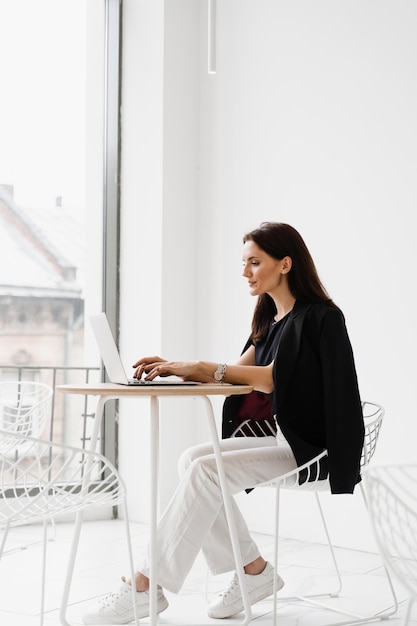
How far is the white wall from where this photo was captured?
11.4 ft

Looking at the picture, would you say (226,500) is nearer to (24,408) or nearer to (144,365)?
(144,365)

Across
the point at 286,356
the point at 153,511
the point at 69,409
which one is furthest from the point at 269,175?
the point at 153,511

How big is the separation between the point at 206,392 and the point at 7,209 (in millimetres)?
2337

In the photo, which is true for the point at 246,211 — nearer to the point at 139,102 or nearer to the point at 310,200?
the point at 310,200

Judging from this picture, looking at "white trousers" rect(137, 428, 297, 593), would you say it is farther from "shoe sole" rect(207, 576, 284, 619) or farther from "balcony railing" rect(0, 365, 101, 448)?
"balcony railing" rect(0, 365, 101, 448)

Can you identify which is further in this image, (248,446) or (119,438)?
(119,438)

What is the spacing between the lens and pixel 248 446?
8.69 feet

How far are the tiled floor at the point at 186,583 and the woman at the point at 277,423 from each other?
5.6 inches

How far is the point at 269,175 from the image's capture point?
3994mm

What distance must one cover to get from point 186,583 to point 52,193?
6.66 feet

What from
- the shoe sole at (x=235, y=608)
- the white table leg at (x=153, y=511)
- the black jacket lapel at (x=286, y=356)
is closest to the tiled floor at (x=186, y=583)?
the shoe sole at (x=235, y=608)

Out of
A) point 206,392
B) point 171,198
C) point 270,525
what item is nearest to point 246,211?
point 171,198

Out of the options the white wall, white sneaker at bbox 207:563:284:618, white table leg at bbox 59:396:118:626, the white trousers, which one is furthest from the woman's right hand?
the white wall

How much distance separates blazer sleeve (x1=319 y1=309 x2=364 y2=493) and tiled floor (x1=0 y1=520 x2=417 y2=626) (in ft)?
1.68
